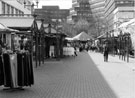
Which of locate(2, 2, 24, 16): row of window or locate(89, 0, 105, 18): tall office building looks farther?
locate(89, 0, 105, 18): tall office building

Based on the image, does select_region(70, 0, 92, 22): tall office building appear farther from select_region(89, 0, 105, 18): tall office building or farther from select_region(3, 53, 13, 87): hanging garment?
select_region(3, 53, 13, 87): hanging garment

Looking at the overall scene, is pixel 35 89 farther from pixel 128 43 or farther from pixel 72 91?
pixel 128 43

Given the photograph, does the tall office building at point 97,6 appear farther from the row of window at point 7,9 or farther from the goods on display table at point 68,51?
the goods on display table at point 68,51

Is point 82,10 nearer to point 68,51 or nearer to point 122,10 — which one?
point 122,10

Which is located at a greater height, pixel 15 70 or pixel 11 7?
pixel 11 7

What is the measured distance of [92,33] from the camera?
100 meters

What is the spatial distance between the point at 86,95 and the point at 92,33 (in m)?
91.1

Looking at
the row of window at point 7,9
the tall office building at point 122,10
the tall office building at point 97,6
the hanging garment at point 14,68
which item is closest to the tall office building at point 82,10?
the tall office building at point 97,6

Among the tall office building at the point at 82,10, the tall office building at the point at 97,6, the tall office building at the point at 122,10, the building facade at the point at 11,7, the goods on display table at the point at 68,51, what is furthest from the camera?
the tall office building at the point at 82,10

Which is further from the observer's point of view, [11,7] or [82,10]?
[82,10]

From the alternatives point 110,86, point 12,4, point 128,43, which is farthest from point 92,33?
point 110,86

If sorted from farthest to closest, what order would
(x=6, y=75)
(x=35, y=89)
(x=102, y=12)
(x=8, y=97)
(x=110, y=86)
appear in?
(x=102, y=12) → (x=110, y=86) → (x=35, y=89) → (x=6, y=75) → (x=8, y=97)

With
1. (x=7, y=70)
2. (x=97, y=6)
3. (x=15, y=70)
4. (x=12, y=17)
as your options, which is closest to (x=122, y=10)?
(x=97, y=6)

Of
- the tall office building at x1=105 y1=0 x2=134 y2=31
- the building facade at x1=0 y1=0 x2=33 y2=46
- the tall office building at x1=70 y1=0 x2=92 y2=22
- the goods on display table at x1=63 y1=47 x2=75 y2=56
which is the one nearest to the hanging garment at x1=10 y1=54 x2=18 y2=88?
the building facade at x1=0 y1=0 x2=33 y2=46
